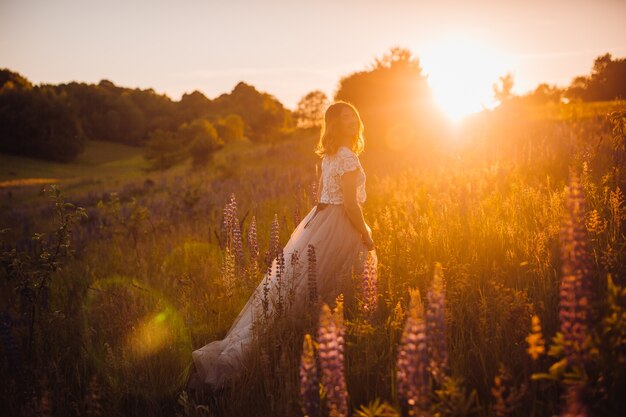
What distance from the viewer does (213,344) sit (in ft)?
11.0

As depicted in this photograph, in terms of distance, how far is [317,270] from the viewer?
3.89m

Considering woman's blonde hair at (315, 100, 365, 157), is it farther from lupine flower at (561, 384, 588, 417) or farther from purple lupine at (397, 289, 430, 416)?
lupine flower at (561, 384, 588, 417)

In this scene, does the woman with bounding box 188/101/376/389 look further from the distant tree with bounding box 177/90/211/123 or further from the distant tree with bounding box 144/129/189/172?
the distant tree with bounding box 177/90/211/123

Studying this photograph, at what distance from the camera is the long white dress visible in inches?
122

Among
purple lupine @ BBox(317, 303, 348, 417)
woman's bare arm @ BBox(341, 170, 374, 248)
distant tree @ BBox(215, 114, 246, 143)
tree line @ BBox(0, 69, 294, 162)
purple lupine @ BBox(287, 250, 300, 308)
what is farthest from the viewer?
distant tree @ BBox(215, 114, 246, 143)

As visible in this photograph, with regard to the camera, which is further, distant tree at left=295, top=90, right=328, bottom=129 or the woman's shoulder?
distant tree at left=295, top=90, right=328, bottom=129

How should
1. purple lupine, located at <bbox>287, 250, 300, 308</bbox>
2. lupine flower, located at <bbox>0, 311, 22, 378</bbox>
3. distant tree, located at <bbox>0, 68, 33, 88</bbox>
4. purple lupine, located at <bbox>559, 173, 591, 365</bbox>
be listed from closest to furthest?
purple lupine, located at <bbox>559, 173, 591, 365</bbox>, lupine flower, located at <bbox>0, 311, 22, 378</bbox>, purple lupine, located at <bbox>287, 250, 300, 308</bbox>, distant tree, located at <bbox>0, 68, 33, 88</bbox>

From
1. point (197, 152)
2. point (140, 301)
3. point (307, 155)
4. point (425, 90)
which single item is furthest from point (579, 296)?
point (197, 152)

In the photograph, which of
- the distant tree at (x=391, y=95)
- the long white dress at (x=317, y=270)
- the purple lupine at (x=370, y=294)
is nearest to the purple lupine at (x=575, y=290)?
the purple lupine at (x=370, y=294)

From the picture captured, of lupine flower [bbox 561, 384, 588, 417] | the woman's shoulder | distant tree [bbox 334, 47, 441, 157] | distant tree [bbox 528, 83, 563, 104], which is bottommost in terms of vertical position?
lupine flower [bbox 561, 384, 588, 417]

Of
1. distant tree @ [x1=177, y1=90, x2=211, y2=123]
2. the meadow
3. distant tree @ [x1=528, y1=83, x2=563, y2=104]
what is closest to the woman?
the meadow

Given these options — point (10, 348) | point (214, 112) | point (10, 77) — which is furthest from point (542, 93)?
point (10, 77)

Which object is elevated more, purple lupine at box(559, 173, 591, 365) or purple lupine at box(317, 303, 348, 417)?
purple lupine at box(559, 173, 591, 365)

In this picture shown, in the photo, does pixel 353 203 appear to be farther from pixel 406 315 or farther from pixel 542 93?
pixel 542 93
